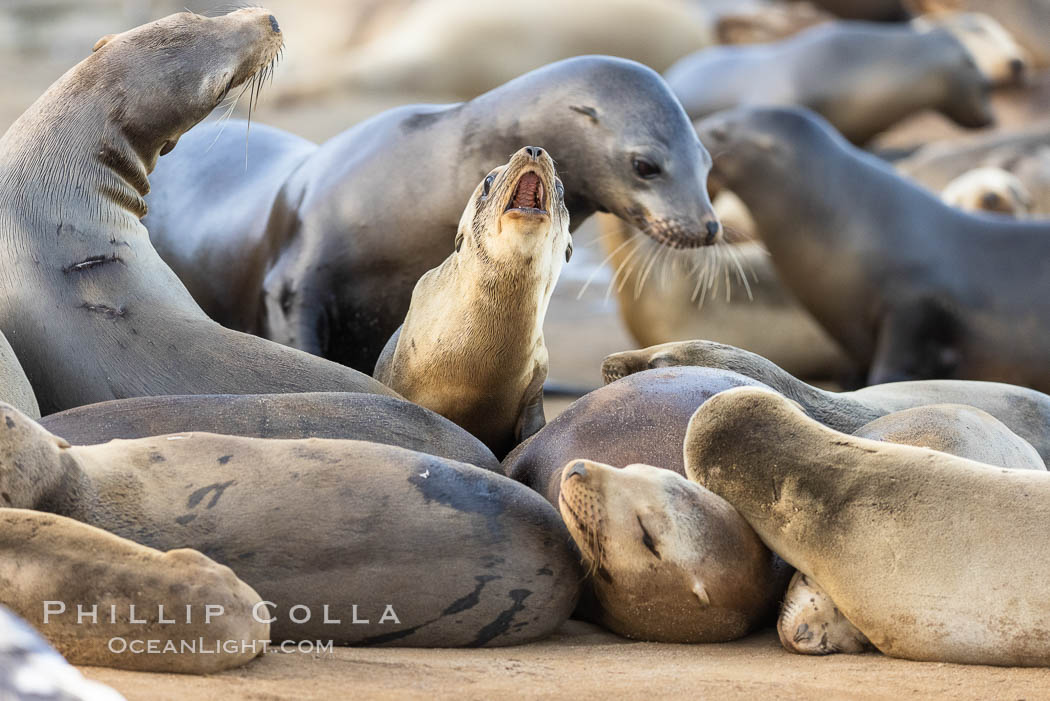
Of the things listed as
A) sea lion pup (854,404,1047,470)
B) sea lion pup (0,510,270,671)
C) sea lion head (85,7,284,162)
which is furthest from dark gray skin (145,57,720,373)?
sea lion pup (0,510,270,671)

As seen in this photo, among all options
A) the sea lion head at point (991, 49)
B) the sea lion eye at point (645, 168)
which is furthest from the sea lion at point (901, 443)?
the sea lion head at point (991, 49)

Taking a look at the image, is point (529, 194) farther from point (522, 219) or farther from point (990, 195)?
point (990, 195)

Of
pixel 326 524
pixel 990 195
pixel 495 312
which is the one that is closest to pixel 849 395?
pixel 495 312

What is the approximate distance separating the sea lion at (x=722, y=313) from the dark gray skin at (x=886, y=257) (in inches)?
10.9

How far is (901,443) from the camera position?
11.0 feet

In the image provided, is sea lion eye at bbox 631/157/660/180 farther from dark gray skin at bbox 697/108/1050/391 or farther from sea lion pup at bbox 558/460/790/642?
dark gray skin at bbox 697/108/1050/391

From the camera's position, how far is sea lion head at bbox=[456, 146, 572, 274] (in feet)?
13.2

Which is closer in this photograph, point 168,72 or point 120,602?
point 120,602

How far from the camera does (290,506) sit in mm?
2779

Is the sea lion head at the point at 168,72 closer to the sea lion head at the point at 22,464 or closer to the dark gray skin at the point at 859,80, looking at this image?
the sea lion head at the point at 22,464

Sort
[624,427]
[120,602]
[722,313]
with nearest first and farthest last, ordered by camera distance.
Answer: [120,602] → [624,427] → [722,313]

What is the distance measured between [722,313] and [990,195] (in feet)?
6.74

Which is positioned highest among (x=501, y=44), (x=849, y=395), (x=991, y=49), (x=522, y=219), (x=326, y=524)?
(x=522, y=219)

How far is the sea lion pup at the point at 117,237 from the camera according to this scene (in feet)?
12.2
